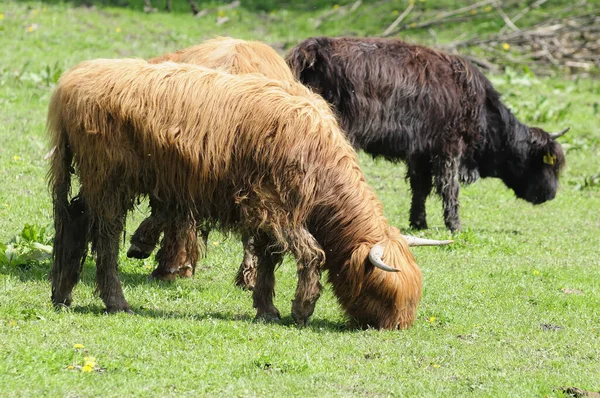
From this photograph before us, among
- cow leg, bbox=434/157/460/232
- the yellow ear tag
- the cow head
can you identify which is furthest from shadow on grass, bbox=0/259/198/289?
the yellow ear tag

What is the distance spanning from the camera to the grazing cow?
1117cm

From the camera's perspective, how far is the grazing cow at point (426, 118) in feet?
36.7

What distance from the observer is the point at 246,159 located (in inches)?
285

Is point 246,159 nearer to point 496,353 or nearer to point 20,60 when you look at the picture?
point 496,353

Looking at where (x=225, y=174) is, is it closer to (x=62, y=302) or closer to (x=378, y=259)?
(x=378, y=259)

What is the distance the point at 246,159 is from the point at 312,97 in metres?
0.93

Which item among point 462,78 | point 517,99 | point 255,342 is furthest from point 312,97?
point 517,99

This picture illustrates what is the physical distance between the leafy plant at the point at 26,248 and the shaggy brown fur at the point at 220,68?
0.89 metres

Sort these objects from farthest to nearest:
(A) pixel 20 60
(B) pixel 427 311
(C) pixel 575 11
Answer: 1. (C) pixel 575 11
2. (A) pixel 20 60
3. (B) pixel 427 311

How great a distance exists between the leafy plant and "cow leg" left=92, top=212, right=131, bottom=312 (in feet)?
5.34

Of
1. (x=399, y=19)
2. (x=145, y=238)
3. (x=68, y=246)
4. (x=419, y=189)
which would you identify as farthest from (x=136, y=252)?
(x=399, y=19)

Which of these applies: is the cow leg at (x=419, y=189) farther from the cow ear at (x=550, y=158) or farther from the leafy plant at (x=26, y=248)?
the leafy plant at (x=26, y=248)

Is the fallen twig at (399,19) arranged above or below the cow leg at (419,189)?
above

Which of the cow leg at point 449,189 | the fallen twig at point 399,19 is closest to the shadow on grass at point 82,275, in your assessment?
the cow leg at point 449,189
